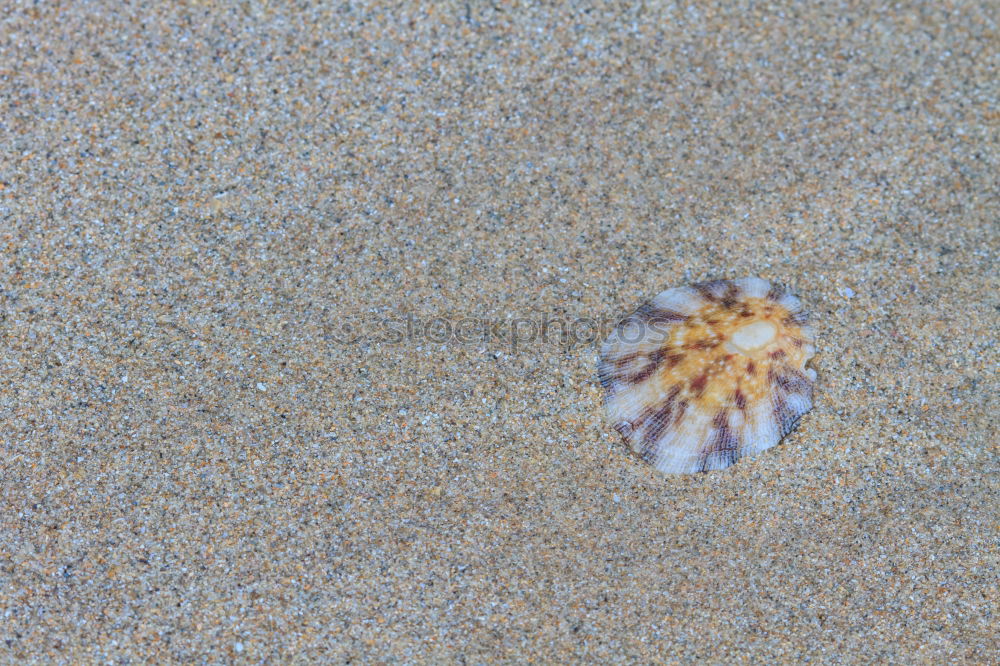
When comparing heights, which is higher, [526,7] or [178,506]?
[526,7]

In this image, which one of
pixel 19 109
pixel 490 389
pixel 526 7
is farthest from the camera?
pixel 526 7

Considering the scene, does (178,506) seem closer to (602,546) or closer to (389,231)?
(389,231)

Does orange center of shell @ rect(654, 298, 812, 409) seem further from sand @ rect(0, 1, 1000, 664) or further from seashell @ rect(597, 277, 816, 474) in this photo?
sand @ rect(0, 1, 1000, 664)

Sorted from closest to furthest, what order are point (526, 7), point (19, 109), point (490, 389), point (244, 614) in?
point (244, 614) → point (490, 389) → point (19, 109) → point (526, 7)

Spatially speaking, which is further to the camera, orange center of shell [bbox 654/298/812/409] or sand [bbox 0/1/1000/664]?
orange center of shell [bbox 654/298/812/409]

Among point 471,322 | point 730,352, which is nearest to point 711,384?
point 730,352

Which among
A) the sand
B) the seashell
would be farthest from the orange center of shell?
the sand

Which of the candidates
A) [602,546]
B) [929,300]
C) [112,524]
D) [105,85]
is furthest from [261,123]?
[929,300]

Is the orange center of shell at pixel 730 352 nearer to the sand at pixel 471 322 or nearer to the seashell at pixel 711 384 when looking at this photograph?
the seashell at pixel 711 384
